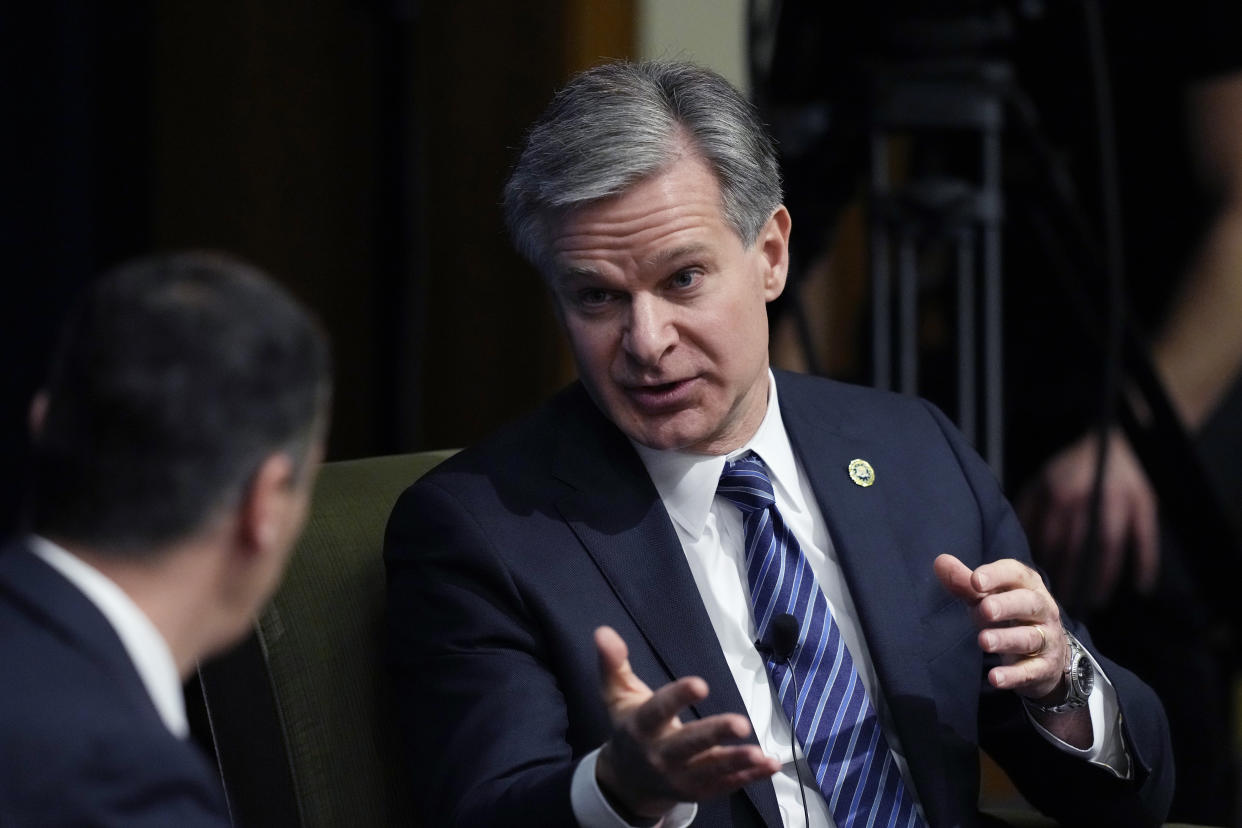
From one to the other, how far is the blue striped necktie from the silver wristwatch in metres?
0.16

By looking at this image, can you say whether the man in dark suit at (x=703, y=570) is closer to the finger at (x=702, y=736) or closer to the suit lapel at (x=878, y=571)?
the suit lapel at (x=878, y=571)

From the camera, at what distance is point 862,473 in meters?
1.68

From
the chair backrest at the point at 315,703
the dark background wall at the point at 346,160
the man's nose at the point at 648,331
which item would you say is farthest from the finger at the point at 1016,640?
the dark background wall at the point at 346,160

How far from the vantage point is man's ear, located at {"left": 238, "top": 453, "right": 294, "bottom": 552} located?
911 millimetres

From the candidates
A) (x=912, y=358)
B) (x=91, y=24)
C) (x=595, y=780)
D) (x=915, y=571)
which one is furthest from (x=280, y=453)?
(x=91, y=24)

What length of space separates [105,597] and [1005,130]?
6.01ft

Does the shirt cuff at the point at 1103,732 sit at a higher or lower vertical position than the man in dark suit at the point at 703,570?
lower

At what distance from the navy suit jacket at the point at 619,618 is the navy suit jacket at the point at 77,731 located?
48cm

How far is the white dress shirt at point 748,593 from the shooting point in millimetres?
1502

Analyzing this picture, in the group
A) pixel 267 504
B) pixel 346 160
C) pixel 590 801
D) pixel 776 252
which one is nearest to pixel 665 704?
pixel 590 801

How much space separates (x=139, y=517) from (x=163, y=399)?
0.23ft

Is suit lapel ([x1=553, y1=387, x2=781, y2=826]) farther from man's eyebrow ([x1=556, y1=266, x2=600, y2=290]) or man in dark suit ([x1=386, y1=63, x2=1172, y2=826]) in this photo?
man's eyebrow ([x1=556, y1=266, x2=600, y2=290])

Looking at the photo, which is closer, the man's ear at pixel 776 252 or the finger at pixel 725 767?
the finger at pixel 725 767

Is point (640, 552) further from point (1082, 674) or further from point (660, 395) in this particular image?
point (1082, 674)
